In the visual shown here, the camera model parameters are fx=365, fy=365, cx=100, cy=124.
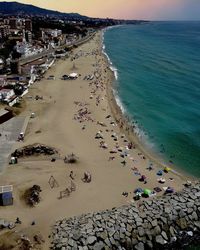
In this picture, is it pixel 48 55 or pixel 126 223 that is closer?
pixel 126 223

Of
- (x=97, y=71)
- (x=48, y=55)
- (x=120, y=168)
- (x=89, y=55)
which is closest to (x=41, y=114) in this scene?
(x=120, y=168)

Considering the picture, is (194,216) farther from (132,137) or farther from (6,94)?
(6,94)

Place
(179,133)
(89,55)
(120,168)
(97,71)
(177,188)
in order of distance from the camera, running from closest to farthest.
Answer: (177,188)
(120,168)
(179,133)
(97,71)
(89,55)

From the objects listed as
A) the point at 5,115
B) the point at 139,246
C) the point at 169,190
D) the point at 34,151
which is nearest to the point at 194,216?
the point at 139,246

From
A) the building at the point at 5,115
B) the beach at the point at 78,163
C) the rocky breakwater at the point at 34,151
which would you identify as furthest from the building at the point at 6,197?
the building at the point at 5,115

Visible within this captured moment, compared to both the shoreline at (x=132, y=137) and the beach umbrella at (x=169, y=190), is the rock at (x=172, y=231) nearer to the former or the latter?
Answer: the beach umbrella at (x=169, y=190)

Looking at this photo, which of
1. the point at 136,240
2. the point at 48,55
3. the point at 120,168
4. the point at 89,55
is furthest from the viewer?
the point at 89,55

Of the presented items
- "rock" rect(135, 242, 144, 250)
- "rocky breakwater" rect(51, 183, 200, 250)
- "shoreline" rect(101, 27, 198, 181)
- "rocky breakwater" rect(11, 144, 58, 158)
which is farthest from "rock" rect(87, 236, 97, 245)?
"rocky breakwater" rect(11, 144, 58, 158)

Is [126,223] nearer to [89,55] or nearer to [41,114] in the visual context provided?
[41,114]

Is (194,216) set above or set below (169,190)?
above
